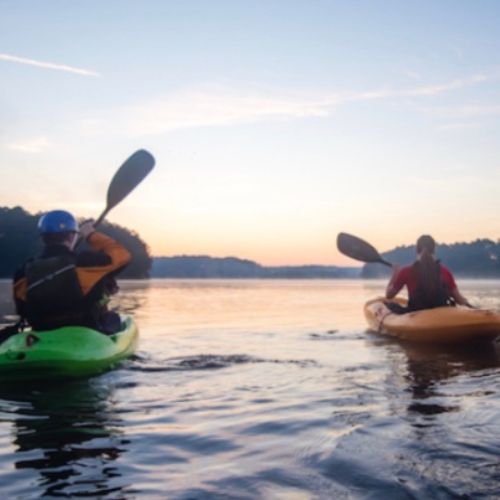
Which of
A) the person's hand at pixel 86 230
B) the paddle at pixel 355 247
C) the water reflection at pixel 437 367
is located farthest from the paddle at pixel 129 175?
the paddle at pixel 355 247

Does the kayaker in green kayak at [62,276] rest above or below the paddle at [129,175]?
below

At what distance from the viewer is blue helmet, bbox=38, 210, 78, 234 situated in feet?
22.1

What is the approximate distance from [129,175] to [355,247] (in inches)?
235

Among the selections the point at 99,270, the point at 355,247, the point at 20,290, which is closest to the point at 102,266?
the point at 99,270

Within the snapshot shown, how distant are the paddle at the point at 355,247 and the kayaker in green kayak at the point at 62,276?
24.9 ft

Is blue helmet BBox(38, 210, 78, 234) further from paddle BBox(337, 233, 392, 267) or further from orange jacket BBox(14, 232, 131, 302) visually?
paddle BBox(337, 233, 392, 267)

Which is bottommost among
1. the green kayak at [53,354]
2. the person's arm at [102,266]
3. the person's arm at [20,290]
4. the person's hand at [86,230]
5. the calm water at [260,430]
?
the calm water at [260,430]

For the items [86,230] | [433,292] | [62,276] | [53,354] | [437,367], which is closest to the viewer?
[53,354]

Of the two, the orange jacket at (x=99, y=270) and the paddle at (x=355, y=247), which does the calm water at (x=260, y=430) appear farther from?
the paddle at (x=355, y=247)

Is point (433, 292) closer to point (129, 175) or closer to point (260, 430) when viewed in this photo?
point (129, 175)

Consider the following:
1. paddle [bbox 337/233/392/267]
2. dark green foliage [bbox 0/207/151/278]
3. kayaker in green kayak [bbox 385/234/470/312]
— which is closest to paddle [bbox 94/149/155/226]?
kayaker in green kayak [bbox 385/234/470/312]

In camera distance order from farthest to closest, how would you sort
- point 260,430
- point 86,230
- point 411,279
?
point 411,279, point 86,230, point 260,430

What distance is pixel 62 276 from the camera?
6.67 metres

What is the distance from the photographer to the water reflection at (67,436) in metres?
3.43
